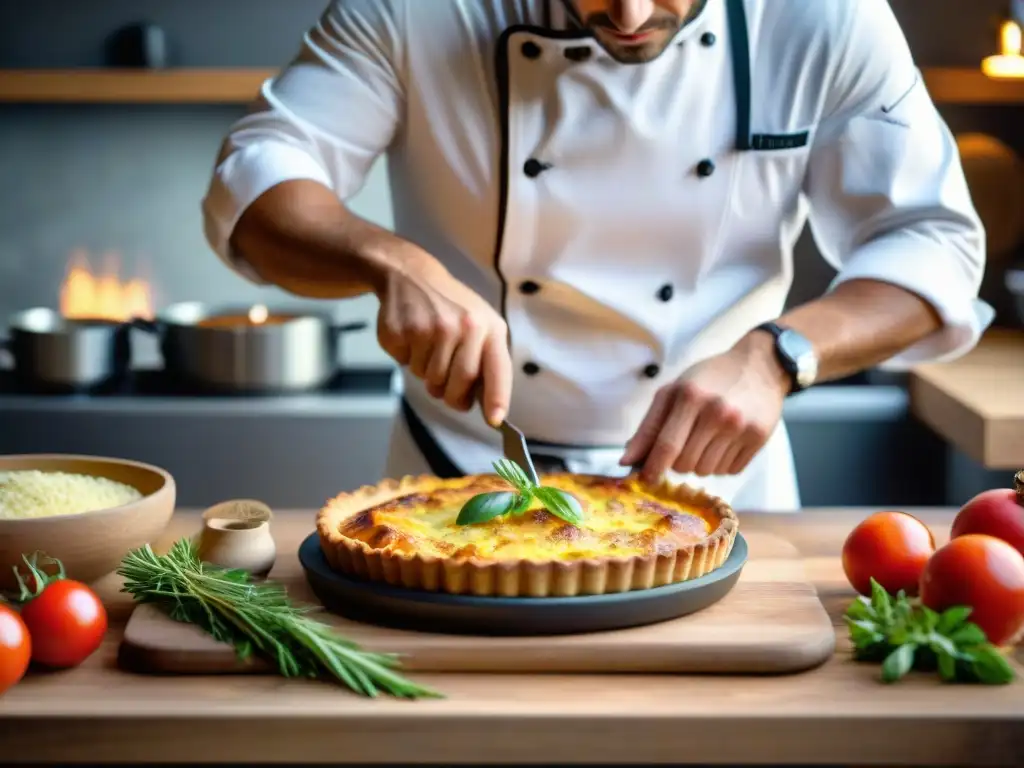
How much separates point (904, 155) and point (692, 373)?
49 centimetres

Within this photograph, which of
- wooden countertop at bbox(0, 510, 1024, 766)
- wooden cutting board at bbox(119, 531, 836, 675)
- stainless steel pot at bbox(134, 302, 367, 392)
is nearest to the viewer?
wooden countertop at bbox(0, 510, 1024, 766)

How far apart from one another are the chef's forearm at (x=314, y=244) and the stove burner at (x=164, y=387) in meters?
1.36

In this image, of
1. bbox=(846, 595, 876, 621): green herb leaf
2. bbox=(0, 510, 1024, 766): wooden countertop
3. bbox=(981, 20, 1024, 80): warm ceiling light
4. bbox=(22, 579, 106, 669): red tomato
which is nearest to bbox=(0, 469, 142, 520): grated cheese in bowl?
bbox=(22, 579, 106, 669): red tomato

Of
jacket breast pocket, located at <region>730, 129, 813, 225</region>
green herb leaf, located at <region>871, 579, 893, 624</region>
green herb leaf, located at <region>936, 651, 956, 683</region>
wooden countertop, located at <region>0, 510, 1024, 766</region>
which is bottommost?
wooden countertop, located at <region>0, 510, 1024, 766</region>

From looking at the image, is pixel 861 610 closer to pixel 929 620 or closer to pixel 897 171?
pixel 929 620

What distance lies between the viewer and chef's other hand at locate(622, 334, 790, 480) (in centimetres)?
158

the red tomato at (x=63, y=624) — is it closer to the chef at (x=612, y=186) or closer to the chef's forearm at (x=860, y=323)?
the chef at (x=612, y=186)

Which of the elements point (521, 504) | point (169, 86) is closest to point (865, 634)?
point (521, 504)

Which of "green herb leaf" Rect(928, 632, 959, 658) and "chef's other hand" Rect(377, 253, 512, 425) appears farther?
"chef's other hand" Rect(377, 253, 512, 425)

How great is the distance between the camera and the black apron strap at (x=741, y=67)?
6.03ft

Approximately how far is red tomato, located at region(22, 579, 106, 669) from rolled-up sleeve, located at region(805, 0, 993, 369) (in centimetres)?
109

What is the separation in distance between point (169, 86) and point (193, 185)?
16.5 inches

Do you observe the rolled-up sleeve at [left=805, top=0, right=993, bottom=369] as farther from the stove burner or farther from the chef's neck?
the stove burner

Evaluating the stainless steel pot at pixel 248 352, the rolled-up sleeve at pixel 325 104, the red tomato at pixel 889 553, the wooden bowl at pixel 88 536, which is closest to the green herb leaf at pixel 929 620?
the red tomato at pixel 889 553
